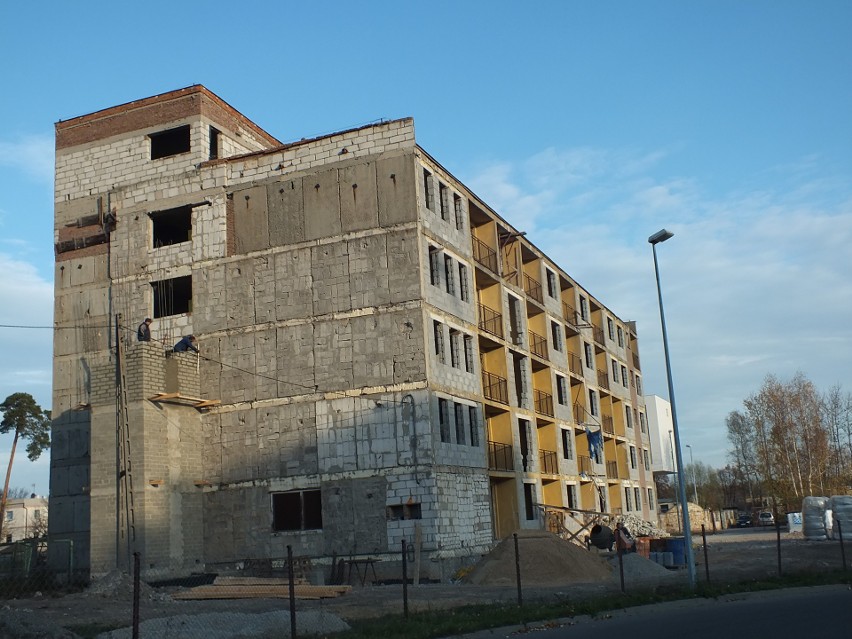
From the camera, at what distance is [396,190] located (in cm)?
3194

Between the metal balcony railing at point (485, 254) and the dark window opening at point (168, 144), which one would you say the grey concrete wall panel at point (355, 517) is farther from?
the dark window opening at point (168, 144)

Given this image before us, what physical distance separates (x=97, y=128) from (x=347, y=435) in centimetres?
Answer: 1769

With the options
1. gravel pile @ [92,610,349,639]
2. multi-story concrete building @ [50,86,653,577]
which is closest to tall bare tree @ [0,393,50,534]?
multi-story concrete building @ [50,86,653,577]

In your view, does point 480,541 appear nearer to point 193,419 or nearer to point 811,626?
point 193,419

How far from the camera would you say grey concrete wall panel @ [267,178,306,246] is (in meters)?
33.1

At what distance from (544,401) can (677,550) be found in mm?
11633

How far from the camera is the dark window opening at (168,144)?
37.1 metres

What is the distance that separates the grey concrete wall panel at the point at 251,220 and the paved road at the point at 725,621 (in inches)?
819

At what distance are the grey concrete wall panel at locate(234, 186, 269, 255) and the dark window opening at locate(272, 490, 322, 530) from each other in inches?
365

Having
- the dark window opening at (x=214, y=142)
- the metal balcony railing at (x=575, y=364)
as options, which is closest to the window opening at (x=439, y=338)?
the dark window opening at (x=214, y=142)

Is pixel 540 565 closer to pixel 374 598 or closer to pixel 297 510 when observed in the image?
pixel 374 598

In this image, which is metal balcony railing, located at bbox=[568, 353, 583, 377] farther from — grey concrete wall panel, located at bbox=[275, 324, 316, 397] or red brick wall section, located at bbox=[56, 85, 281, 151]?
red brick wall section, located at bbox=[56, 85, 281, 151]

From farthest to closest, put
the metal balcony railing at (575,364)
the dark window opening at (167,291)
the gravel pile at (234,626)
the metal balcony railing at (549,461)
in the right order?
the metal balcony railing at (575,364)
the metal balcony railing at (549,461)
the dark window opening at (167,291)
the gravel pile at (234,626)

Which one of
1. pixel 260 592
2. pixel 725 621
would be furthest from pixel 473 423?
pixel 725 621
